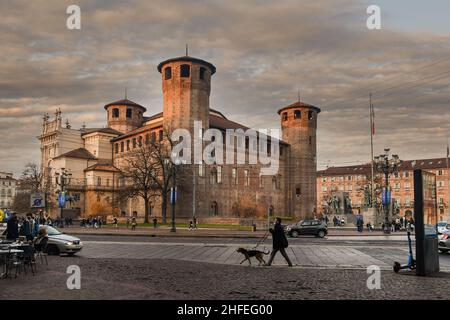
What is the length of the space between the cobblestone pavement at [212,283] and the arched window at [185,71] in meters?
55.8

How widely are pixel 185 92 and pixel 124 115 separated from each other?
86.3 ft

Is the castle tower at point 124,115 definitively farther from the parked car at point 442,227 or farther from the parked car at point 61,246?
the parked car at point 61,246

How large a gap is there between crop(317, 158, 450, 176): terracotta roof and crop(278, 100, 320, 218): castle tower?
25.4 metres

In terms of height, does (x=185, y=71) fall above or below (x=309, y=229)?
above

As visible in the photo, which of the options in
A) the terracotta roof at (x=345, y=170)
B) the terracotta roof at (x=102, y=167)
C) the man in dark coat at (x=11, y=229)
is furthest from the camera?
the terracotta roof at (x=345, y=170)

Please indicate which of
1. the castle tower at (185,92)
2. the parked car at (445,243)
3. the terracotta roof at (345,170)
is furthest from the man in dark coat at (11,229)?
the terracotta roof at (345,170)

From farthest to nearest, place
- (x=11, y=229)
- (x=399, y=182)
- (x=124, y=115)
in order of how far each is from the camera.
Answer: (x=399, y=182) < (x=124, y=115) < (x=11, y=229)

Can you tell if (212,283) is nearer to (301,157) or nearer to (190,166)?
(190,166)

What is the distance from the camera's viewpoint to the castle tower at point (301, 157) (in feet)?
303

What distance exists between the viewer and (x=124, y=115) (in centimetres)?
9162

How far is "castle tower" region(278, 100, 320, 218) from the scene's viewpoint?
9244cm

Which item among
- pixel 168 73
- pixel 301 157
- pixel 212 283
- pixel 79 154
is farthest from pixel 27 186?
pixel 212 283
